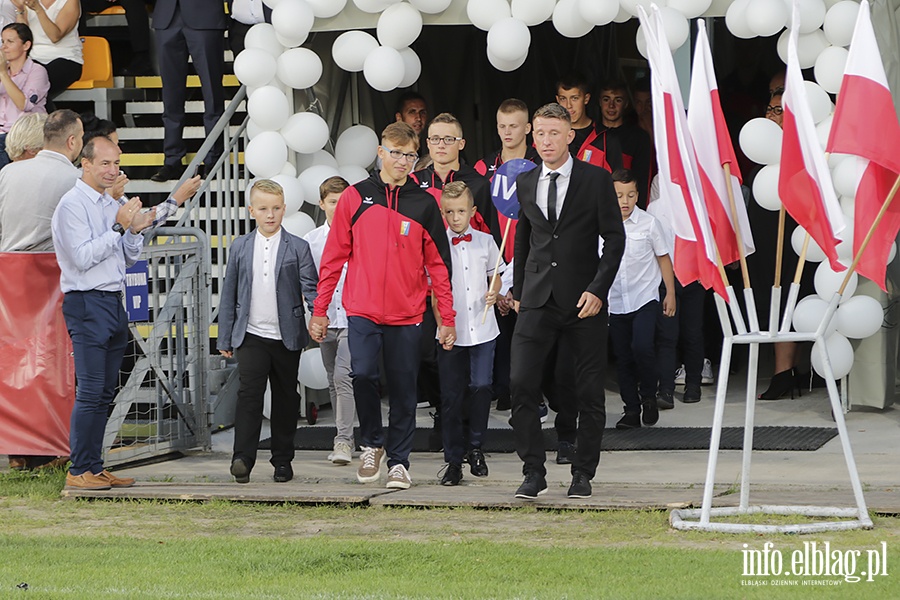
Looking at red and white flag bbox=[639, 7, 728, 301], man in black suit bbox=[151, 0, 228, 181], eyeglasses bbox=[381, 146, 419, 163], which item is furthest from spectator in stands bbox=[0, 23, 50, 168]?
red and white flag bbox=[639, 7, 728, 301]

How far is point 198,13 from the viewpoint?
11.3m

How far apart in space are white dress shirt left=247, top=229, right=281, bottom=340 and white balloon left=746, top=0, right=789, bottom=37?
3.32 metres

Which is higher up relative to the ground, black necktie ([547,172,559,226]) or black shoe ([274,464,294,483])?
Result: black necktie ([547,172,559,226])

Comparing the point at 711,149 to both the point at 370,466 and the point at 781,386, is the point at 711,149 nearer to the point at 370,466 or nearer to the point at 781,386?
the point at 370,466

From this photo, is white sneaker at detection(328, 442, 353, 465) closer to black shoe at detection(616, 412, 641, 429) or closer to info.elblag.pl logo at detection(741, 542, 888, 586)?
black shoe at detection(616, 412, 641, 429)

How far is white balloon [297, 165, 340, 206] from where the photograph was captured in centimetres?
Answer: 998

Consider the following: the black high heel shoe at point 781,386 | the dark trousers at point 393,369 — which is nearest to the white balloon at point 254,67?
the dark trousers at point 393,369

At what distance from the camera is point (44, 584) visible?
18.5 feet

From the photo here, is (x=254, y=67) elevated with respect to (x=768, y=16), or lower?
lower

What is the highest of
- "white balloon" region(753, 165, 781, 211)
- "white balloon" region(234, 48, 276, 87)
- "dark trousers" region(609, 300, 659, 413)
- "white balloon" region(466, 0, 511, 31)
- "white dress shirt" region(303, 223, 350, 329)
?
"white balloon" region(466, 0, 511, 31)

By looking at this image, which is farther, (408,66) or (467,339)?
(408,66)

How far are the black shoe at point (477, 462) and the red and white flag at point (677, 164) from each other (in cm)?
213

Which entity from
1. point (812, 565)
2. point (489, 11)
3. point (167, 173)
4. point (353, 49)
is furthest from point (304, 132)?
point (812, 565)

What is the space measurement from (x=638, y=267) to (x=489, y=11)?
196cm
